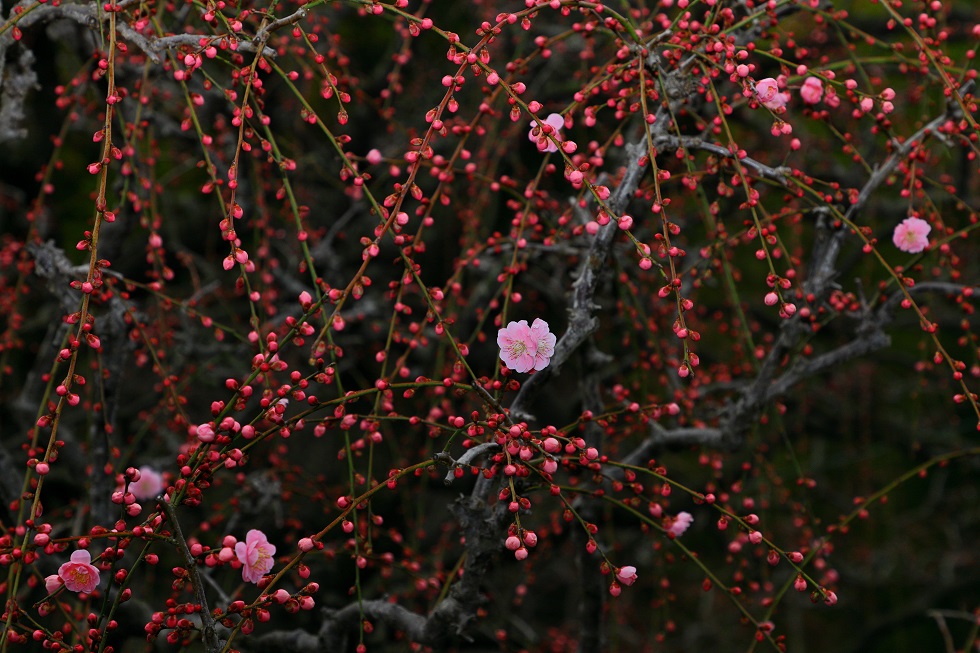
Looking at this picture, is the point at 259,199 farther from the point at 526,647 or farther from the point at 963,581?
the point at 963,581

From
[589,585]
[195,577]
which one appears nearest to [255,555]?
[195,577]

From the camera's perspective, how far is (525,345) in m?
1.49

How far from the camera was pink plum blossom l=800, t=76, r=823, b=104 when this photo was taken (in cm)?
171

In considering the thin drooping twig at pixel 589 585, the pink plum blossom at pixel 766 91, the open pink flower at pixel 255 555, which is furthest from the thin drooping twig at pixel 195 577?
the pink plum blossom at pixel 766 91

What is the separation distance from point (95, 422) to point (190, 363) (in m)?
0.62

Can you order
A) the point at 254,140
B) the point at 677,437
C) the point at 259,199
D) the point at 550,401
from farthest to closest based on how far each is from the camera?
the point at 550,401, the point at 254,140, the point at 259,199, the point at 677,437

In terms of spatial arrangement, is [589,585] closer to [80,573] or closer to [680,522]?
[680,522]

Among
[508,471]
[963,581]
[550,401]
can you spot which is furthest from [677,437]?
[963,581]

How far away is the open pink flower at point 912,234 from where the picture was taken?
1.82m

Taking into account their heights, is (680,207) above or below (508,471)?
below

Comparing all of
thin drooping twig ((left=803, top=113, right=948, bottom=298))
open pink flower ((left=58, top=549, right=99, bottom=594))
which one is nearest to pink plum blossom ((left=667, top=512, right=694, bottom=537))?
thin drooping twig ((left=803, top=113, right=948, bottom=298))

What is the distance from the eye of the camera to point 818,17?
189 centimetres

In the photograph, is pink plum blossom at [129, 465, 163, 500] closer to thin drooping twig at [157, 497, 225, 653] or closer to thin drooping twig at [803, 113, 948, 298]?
thin drooping twig at [157, 497, 225, 653]

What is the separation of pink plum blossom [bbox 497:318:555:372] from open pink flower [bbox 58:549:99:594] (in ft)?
2.35
